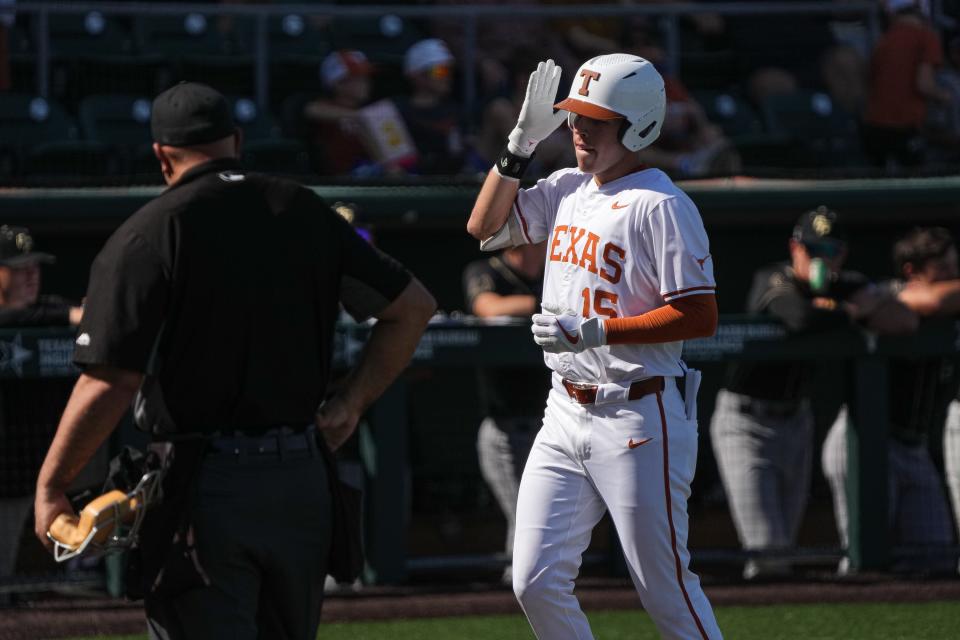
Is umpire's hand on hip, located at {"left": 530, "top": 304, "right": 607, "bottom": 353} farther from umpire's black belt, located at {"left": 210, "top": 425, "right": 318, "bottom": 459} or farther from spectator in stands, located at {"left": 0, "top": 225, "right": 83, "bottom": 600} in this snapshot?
spectator in stands, located at {"left": 0, "top": 225, "right": 83, "bottom": 600}

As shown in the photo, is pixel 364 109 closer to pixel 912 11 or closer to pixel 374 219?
pixel 374 219

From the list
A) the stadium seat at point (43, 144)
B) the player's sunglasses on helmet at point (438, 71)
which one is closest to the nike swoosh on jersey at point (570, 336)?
the stadium seat at point (43, 144)

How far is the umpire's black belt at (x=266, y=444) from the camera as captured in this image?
9.95ft

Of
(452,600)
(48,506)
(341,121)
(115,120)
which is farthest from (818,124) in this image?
(48,506)

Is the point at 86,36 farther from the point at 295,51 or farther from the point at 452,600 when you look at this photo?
the point at 452,600

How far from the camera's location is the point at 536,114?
3.97 metres

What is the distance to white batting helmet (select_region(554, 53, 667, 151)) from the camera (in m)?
3.93

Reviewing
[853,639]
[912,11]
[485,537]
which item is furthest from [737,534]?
[912,11]

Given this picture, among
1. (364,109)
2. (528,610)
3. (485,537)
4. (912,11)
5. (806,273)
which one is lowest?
(485,537)

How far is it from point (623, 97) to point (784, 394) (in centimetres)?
308

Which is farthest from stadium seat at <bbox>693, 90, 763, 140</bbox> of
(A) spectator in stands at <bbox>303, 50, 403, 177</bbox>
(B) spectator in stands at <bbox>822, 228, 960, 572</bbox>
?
(B) spectator in stands at <bbox>822, 228, 960, 572</bbox>

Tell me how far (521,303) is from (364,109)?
2804 mm

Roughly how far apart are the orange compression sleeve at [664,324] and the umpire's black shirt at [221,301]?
886mm

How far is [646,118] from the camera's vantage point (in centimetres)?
397
